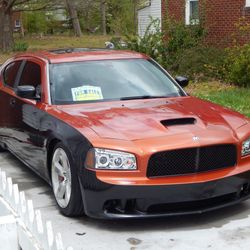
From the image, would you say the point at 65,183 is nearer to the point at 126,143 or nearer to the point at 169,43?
the point at 126,143

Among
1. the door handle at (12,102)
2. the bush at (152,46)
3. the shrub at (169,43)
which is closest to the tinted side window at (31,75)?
the door handle at (12,102)

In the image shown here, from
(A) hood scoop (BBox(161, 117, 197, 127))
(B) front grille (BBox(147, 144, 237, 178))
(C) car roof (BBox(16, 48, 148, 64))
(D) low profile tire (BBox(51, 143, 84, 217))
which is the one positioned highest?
(C) car roof (BBox(16, 48, 148, 64))

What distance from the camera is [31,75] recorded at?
6.69 metres

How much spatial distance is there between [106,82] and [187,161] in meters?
1.72

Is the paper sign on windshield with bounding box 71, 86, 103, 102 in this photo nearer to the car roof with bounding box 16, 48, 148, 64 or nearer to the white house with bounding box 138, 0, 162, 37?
the car roof with bounding box 16, 48, 148, 64

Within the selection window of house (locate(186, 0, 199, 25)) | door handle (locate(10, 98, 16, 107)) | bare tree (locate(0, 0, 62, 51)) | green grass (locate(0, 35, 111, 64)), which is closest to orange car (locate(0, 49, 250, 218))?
door handle (locate(10, 98, 16, 107))

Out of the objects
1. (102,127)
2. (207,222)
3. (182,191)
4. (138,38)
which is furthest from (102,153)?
(138,38)

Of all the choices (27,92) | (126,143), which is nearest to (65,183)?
(126,143)

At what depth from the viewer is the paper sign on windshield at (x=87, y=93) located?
19.4ft

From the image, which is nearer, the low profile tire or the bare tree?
the low profile tire

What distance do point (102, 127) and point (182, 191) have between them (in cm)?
91

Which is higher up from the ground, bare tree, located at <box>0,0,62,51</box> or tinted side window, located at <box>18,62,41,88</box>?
tinted side window, located at <box>18,62,41,88</box>

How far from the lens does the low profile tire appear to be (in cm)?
489

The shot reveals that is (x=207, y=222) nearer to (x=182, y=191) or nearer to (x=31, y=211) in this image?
(x=182, y=191)
